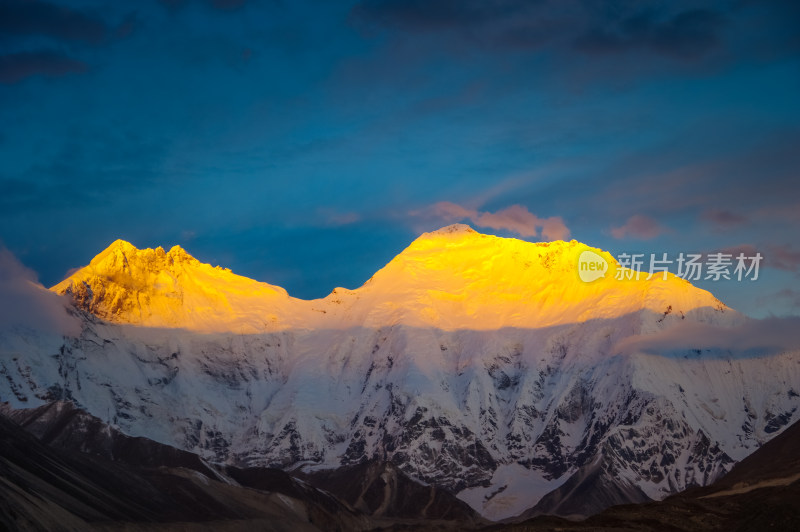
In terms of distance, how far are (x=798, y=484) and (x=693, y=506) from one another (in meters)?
14.8

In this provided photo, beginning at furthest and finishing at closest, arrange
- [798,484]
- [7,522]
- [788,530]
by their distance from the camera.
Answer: [798,484], [788,530], [7,522]

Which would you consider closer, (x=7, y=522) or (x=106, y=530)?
(x=7, y=522)

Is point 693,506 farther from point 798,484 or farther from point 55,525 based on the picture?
point 55,525

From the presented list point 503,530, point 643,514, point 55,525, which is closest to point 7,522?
point 55,525

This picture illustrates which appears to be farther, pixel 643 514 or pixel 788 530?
pixel 643 514

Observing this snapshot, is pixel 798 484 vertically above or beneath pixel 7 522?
above

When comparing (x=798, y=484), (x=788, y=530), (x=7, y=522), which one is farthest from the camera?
(x=798, y=484)

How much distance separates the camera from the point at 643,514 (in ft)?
629

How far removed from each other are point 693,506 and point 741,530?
2243 cm

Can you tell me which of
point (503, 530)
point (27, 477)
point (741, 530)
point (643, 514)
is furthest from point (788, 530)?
point (27, 477)

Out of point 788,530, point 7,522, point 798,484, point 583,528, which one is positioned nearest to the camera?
point 7,522

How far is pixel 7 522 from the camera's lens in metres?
154

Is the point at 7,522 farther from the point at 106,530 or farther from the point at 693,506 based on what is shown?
the point at 693,506

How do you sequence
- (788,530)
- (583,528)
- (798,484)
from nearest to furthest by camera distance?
(788,530)
(583,528)
(798,484)
